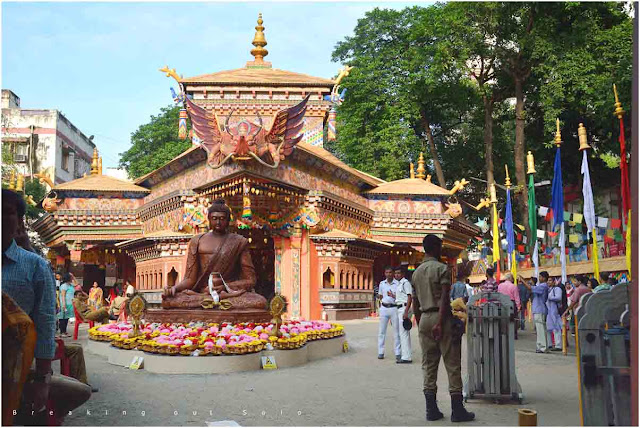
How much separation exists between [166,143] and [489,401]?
123 feet

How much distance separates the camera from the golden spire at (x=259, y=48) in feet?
95.9

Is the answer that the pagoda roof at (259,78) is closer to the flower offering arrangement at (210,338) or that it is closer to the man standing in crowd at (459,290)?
the man standing in crowd at (459,290)

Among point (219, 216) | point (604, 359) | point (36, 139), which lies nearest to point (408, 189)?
point (219, 216)

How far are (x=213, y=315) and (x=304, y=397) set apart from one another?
412cm

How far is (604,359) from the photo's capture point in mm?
4969

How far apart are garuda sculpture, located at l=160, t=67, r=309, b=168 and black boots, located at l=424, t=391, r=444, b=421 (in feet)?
45.8

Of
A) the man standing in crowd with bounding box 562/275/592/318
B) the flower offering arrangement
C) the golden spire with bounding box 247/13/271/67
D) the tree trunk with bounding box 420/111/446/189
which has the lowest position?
the flower offering arrangement

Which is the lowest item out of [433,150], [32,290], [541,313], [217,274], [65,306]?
[541,313]

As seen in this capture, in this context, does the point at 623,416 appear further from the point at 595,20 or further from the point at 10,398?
the point at 595,20

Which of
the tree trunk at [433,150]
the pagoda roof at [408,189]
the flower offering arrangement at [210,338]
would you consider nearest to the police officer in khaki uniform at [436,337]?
the flower offering arrangement at [210,338]

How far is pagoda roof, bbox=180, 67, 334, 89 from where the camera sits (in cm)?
2684

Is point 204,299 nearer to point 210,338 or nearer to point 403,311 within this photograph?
point 210,338

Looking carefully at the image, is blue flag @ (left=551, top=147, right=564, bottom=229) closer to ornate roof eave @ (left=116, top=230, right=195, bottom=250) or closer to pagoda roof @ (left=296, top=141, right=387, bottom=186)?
pagoda roof @ (left=296, top=141, right=387, bottom=186)

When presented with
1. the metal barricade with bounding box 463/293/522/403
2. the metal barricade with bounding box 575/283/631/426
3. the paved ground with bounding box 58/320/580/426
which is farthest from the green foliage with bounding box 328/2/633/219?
the metal barricade with bounding box 575/283/631/426
